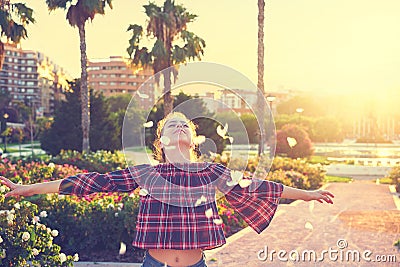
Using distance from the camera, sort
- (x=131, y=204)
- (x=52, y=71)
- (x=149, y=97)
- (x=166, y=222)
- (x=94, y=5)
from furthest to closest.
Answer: (x=52, y=71) → (x=94, y=5) → (x=131, y=204) → (x=149, y=97) → (x=166, y=222)

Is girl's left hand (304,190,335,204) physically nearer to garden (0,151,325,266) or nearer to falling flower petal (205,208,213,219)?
garden (0,151,325,266)

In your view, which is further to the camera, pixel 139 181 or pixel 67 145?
pixel 67 145

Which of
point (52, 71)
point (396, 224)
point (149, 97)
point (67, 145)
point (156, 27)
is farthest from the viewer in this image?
point (52, 71)

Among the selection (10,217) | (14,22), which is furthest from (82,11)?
(10,217)

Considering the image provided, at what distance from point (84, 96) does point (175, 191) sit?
19.7m

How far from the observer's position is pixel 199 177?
3.07 metres

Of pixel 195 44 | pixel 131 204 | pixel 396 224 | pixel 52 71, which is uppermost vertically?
pixel 52 71

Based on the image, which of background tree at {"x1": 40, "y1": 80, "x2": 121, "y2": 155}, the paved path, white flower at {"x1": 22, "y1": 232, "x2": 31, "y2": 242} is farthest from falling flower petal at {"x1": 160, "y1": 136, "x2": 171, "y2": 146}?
background tree at {"x1": 40, "y1": 80, "x2": 121, "y2": 155}

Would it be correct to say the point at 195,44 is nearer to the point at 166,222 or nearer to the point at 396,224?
the point at 396,224

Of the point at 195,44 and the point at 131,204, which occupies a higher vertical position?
the point at 195,44

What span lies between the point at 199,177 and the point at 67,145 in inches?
929

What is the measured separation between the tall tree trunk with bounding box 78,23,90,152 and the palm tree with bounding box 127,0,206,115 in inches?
85.9

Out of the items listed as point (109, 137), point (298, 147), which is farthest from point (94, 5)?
point (298, 147)

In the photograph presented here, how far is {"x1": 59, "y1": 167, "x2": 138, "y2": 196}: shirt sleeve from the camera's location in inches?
125
